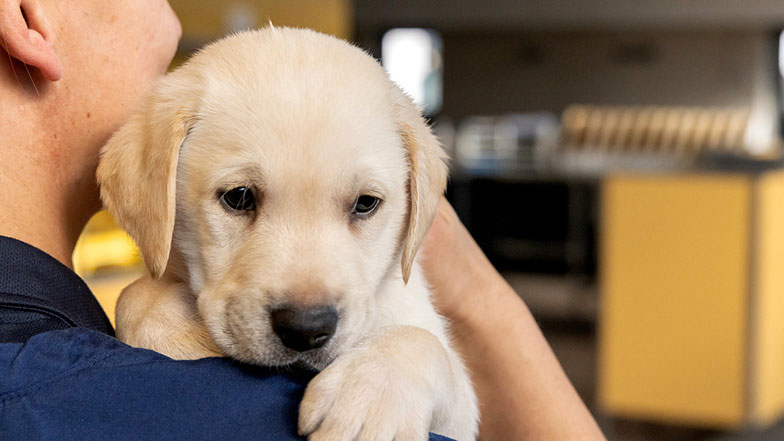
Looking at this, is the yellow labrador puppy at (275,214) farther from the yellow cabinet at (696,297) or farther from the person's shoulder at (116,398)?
the yellow cabinet at (696,297)

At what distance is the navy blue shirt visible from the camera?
1005 mm

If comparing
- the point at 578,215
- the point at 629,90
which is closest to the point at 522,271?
the point at 578,215

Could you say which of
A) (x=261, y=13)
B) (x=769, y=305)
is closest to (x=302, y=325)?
(x=769, y=305)

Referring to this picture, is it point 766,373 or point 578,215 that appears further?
point 578,215

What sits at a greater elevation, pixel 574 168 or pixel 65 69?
pixel 65 69

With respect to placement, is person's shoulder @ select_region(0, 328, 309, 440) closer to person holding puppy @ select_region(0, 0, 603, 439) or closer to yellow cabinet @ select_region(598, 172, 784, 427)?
person holding puppy @ select_region(0, 0, 603, 439)

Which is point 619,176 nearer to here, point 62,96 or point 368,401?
point 62,96

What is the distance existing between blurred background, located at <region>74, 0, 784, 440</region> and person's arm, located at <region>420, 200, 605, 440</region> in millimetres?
286

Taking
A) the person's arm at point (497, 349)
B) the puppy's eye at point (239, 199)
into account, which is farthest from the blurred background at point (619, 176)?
the puppy's eye at point (239, 199)

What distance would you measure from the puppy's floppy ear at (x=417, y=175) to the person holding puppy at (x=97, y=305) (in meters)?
0.24

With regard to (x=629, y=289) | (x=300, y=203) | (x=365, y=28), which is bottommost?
(x=629, y=289)

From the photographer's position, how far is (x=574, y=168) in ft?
29.7

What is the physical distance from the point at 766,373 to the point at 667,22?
6.97 metres

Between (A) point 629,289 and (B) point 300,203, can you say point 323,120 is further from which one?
(A) point 629,289
